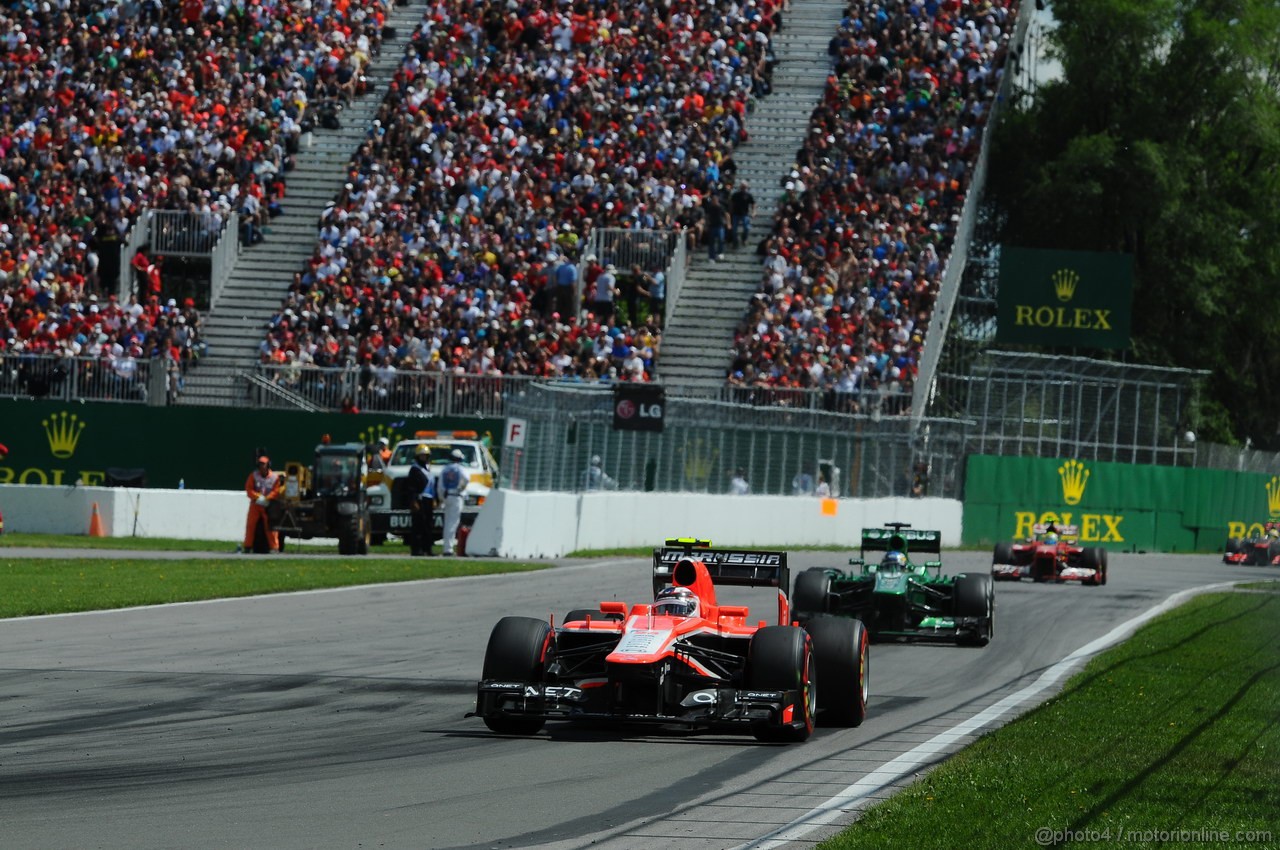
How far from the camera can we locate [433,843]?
26.7 ft

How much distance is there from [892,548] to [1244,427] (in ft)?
143

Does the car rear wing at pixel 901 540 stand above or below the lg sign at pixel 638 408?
below

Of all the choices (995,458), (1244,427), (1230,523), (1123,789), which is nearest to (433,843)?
(1123,789)

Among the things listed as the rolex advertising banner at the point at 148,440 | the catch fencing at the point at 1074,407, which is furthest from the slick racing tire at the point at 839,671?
the catch fencing at the point at 1074,407

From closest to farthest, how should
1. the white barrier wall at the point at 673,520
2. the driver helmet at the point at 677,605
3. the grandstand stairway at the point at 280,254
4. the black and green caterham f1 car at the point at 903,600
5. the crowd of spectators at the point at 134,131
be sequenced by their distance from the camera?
1. the driver helmet at the point at 677,605
2. the black and green caterham f1 car at the point at 903,600
3. the white barrier wall at the point at 673,520
4. the grandstand stairway at the point at 280,254
5. the crowd of spectators at the point at 134,131

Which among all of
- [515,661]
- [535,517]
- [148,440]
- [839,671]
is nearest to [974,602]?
[839,671]

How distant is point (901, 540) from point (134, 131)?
31.5m

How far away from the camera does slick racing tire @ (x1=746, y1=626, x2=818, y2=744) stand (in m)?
11.6

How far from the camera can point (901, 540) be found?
19453mm

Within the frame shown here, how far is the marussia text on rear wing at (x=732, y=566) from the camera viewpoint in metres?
13.2

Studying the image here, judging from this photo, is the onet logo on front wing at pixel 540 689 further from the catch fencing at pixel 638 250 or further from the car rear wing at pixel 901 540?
the catch fencing at pixel 638 250

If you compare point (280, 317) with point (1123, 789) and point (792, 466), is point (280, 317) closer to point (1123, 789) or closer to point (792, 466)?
point (792, 466)

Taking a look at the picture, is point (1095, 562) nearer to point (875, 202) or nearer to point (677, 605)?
point (875, 202)

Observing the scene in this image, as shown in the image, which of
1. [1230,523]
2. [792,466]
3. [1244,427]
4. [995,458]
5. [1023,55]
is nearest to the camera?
[792,466]
